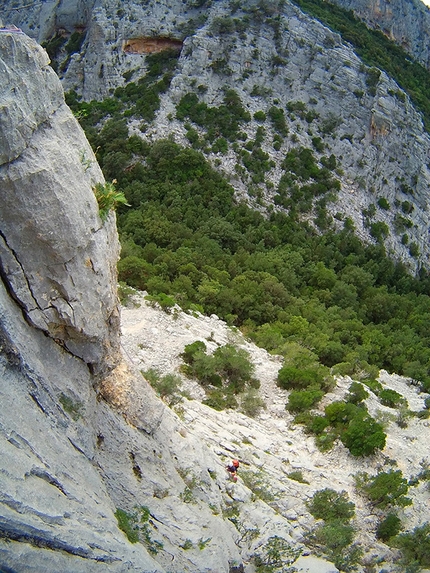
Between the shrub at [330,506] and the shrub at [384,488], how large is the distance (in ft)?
3.56

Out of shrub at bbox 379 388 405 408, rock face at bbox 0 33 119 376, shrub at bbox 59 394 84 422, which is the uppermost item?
rock face at bbox 0 33 119 376

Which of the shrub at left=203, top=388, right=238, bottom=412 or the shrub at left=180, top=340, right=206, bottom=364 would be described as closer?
the shrub at left=203, top=388, right=238, bottom=412

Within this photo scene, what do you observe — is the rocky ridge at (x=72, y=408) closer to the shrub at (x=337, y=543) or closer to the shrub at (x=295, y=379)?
the shrub at (x=337, y=543)

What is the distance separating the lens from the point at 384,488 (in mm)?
14188

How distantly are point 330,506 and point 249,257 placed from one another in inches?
712

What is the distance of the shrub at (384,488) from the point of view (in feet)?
45.9

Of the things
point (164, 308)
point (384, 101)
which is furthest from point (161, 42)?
point (164, 308)

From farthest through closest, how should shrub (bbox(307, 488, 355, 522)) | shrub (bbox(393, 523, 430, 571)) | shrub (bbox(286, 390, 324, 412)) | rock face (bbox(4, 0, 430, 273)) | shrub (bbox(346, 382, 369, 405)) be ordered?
rock face (bbox(4, 0, 430, 273)) < shrub (bbox(346, 382, 369, 405)) < shrub (bbox(286, 390, 324, 412)) < shrub (bbox(307, 488, 355, 522)) < shrub (bbox(393, 523, 430, 571))

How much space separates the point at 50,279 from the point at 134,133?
32.7m

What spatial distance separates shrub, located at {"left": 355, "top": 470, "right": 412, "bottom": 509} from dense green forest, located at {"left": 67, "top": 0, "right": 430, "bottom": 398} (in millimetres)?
5493

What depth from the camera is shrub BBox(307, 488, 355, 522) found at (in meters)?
12.6

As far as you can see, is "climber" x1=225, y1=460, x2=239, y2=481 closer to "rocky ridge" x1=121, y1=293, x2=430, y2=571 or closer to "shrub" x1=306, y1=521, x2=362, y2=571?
"rocky ridge" x1=121, y1=293, x2=430, y2=571

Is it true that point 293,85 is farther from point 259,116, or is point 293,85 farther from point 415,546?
point 415,546

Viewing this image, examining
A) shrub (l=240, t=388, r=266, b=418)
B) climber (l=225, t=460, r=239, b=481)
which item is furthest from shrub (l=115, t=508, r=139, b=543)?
shrub (l=240, t=388, r=266, b=418)
